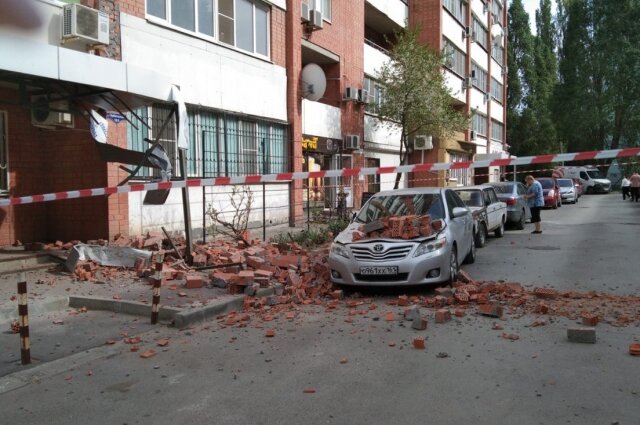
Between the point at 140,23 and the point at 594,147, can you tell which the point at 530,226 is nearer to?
the point at 140,23

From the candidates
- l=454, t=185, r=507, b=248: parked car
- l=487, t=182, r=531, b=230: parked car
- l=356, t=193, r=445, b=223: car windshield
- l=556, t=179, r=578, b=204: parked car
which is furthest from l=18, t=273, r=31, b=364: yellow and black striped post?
l=556, t=179, r=578, b=204: parked car

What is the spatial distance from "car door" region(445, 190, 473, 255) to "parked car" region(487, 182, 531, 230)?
710 cm

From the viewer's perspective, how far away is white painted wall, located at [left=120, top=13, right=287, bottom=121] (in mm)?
11781

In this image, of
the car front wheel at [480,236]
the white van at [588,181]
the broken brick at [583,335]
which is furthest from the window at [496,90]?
the broken brick at [583,335]

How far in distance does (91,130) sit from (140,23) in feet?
10.4

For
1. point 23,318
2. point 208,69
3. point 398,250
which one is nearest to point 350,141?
point 208,69

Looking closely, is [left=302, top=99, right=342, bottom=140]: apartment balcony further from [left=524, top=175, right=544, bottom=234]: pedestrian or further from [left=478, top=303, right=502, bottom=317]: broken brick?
[left=478, top=303, right=502, bottom=317]: broken brick

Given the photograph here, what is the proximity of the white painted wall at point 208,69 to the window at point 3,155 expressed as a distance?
2.68 m

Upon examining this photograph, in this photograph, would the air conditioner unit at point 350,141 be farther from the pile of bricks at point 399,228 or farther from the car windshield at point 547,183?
the pile of bricks at point 399,228

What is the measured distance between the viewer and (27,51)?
714 centimetres

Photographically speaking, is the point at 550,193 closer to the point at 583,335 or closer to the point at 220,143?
the point at 220,143

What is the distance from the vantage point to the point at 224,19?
48.0 ft

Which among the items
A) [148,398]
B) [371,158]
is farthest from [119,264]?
[371,158]

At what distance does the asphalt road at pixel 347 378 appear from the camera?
391 cm
